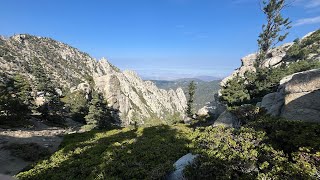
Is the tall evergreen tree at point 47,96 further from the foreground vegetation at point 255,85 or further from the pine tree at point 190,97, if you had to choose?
the foreground vegetation at point 255,85

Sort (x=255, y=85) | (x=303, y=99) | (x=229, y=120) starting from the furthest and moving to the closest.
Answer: (x=255, y=85) < (x=229, y=120) < (x=303, y=99)

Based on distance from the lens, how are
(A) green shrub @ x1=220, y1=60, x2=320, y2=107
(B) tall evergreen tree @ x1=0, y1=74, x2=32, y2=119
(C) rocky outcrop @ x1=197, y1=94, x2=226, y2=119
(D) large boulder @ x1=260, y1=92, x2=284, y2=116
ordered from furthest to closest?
(C) rocky outcrop @ x1=197, y1=94, x2=226, y2=119
(A) green shrub @ x1=220, y1=60, x2=320, y2=107
(B) tall evergreen tree @ x1=0, y1=74, x2=32, y2=119
(D) large boulder @ x1=260, y1=92, x2=284, y2=116

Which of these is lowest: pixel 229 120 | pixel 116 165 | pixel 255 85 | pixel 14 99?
pixel 229 120

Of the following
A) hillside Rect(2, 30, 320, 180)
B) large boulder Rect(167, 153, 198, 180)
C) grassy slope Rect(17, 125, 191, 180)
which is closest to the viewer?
hillside Rect(2, 30, 320, 180)

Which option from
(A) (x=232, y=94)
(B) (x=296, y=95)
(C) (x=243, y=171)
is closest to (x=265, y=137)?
(C) (x=243, y=171)

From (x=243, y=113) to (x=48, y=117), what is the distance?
164 feet

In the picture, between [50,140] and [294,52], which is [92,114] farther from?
[294,52]

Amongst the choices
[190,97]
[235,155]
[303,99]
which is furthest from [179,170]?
[190,97]

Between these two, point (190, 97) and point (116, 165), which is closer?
point (116, 165)

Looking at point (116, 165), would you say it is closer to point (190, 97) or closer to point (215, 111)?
point (215, 111)

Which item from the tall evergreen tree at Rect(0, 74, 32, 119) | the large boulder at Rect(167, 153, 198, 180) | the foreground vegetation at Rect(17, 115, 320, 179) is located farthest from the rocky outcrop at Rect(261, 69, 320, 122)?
the tall evergreen tree at Rect(0, 74, 32, 119)

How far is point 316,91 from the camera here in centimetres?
2148

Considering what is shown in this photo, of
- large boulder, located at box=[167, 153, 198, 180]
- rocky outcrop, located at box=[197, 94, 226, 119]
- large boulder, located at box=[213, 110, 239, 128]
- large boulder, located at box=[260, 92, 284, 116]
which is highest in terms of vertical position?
large boulder, located at box=[260, 92, 284, 116]

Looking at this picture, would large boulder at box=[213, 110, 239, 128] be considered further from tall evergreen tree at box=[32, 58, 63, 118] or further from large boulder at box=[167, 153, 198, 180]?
tall evergreen tree at box=[32, 58, 63, 118]
